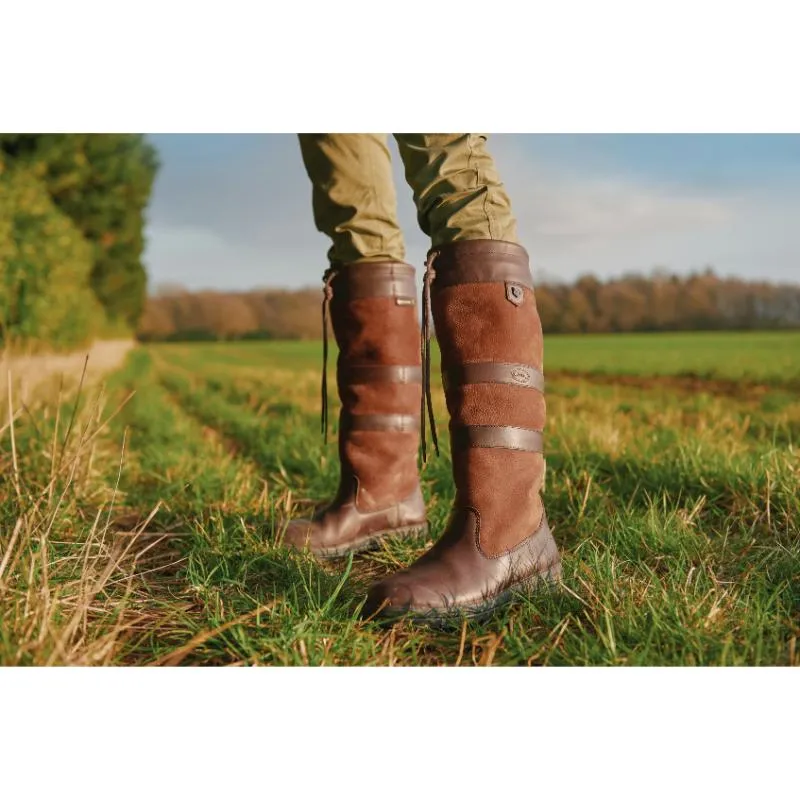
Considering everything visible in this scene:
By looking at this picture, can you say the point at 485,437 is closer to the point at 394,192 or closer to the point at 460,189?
the point at 460,189

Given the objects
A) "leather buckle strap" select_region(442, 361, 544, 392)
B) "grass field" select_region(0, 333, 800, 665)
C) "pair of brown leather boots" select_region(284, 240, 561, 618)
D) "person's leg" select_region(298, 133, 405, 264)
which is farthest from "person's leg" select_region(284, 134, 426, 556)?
"leather buckle strap" select_region(442, 361, 544, 392)

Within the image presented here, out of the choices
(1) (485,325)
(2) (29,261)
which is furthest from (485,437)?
(2) (29,261)

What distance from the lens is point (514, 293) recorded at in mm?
1747

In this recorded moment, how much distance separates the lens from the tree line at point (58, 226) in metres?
7.80

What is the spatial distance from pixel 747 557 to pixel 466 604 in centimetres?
88

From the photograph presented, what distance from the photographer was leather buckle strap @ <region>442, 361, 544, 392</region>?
1739 mm

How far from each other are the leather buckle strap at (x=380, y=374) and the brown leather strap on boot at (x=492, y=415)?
1.61 feet

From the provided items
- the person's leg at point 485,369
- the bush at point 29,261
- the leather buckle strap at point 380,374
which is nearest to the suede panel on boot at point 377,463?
the leather buckle strap at point 380,374

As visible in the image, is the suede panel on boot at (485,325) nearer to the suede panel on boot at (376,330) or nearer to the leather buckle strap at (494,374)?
the leather buckle strap at (494,374)

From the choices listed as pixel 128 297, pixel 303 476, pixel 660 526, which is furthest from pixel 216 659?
pixel 128 297

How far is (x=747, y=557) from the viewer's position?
6.46 ft

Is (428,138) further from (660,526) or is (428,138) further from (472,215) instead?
(660,526)

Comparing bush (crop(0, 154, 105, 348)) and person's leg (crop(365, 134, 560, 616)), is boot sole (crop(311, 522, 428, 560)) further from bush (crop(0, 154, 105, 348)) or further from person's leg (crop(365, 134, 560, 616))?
bush (crop(0, 154, 105, 348))

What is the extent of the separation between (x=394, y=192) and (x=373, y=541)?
1128 mm
